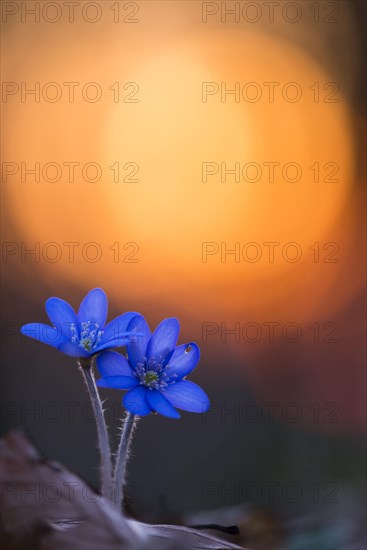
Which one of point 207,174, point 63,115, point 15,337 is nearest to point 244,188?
point 207,174

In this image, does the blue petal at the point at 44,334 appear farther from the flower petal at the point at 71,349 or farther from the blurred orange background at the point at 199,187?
the blurred orange background at the point at 199,187

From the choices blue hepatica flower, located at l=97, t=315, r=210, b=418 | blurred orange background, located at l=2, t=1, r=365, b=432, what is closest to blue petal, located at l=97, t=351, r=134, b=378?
blue hepatica flower, located at l=97, t=315, r=210, b=418

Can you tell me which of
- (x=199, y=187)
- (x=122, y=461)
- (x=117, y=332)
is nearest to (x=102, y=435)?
(x=122, y=461)

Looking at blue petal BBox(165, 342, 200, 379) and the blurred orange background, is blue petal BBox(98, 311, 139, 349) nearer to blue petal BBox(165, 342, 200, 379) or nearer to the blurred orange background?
blue petal BBox(165, 342, 200, 379)

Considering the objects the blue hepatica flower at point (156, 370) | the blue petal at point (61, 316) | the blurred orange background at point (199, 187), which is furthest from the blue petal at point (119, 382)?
the blurred orange background at point (199, 187)

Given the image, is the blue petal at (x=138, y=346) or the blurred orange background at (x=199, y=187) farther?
the blurred orange background at (x=199, y=187)

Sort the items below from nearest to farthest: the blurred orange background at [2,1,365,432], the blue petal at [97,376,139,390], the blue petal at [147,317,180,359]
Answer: the blue petal at [97,376,139,390], the blue petal at [147,317,180,359], the blurred orange background at [2,1,365,432]
